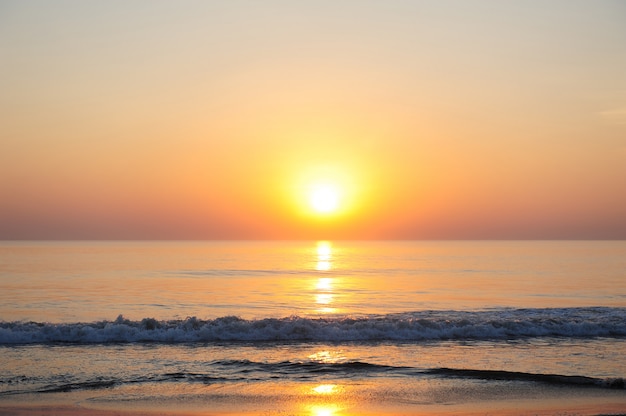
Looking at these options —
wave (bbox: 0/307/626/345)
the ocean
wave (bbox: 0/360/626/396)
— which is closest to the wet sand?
the ocean

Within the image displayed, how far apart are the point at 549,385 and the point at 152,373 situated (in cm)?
1025

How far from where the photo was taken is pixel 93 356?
1852 centimetres

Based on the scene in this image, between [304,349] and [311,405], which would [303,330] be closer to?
[304,349]

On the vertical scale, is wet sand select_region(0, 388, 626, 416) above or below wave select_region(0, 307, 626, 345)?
below

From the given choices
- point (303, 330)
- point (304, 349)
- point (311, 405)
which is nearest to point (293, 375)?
point (311, 405)

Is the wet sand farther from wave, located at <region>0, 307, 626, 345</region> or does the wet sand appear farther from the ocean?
wave, located at <region>0, 307, 626, 345</region>

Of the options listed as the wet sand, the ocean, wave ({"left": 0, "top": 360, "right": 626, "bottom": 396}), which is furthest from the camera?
wave ({"left": 0, "top": 360, "right": 626, "bottom": 396})

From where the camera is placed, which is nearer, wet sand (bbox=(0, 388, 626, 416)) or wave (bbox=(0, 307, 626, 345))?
wet sand (bbox=(0, 388, 626, 416))

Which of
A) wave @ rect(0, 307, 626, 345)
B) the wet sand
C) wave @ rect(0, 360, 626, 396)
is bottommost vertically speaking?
the wet sand

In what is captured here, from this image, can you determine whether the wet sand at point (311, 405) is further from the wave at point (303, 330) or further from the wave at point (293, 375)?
the wave at point (303, 330)

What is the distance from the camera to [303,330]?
22953 millimetres

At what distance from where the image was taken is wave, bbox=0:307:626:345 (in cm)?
2186

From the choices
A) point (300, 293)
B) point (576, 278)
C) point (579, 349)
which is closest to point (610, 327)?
point (579, 349)

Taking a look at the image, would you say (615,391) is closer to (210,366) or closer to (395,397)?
(395,397)
